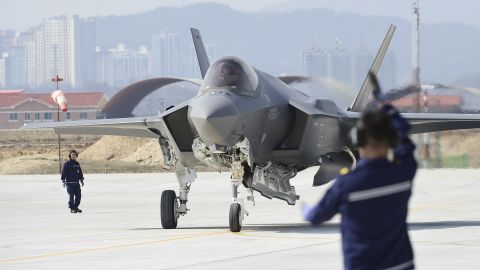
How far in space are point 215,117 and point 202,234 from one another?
2371 mm

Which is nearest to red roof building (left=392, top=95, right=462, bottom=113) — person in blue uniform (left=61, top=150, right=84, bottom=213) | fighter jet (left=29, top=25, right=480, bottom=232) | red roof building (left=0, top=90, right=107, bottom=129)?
person in blue uniform (left=61, top=150, right=84, bottom=213)

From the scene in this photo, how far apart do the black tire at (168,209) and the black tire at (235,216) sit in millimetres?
1870

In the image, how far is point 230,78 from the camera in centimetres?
1906

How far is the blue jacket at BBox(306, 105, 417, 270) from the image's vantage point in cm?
738

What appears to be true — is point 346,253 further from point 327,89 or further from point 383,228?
point 327,89

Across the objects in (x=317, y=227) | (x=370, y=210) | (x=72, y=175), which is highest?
(x=370, y=210)

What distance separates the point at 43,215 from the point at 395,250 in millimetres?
20489

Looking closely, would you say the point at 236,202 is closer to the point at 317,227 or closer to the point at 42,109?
the point at 317,227

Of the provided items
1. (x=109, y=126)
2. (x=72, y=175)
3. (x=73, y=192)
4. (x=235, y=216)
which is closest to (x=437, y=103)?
(x=73, y=192)

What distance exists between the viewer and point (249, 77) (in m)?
19.4

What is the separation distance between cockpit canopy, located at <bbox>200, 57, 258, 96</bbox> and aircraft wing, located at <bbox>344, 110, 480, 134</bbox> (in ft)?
8.47

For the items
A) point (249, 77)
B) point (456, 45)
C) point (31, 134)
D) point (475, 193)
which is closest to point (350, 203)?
point (249, 77)

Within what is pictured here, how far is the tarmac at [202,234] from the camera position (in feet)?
48.1

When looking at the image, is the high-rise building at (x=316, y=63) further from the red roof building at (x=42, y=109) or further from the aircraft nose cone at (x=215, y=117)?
the aircraft nose cone at (x=215, y=117)
